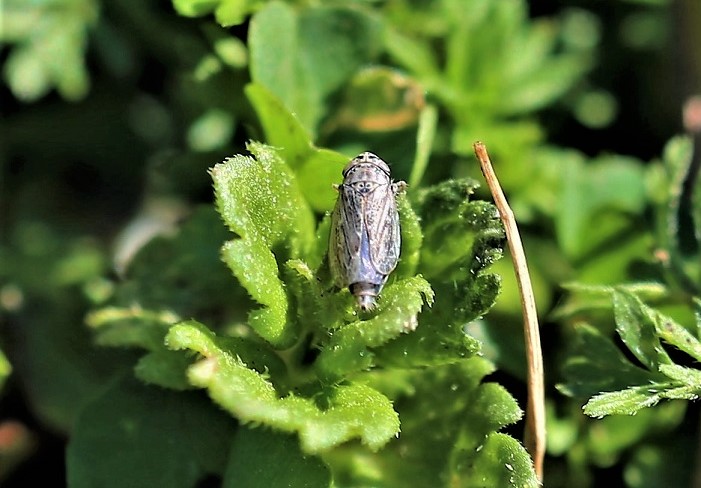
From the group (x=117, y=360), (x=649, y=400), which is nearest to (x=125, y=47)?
(x=117, y=360)

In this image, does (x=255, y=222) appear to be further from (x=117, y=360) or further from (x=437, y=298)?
(x=117, y=360)

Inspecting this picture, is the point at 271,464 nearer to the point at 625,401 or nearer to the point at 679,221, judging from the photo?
the point at 625,401

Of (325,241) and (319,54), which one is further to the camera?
(319,54)

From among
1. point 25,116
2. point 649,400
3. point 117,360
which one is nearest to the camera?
point 649,400

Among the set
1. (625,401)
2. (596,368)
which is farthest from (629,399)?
(596,368)

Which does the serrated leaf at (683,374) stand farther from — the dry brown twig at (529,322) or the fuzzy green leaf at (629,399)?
the dry brown twig at (529,322)

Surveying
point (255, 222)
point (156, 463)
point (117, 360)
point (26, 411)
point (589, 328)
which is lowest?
point (26, 411)
